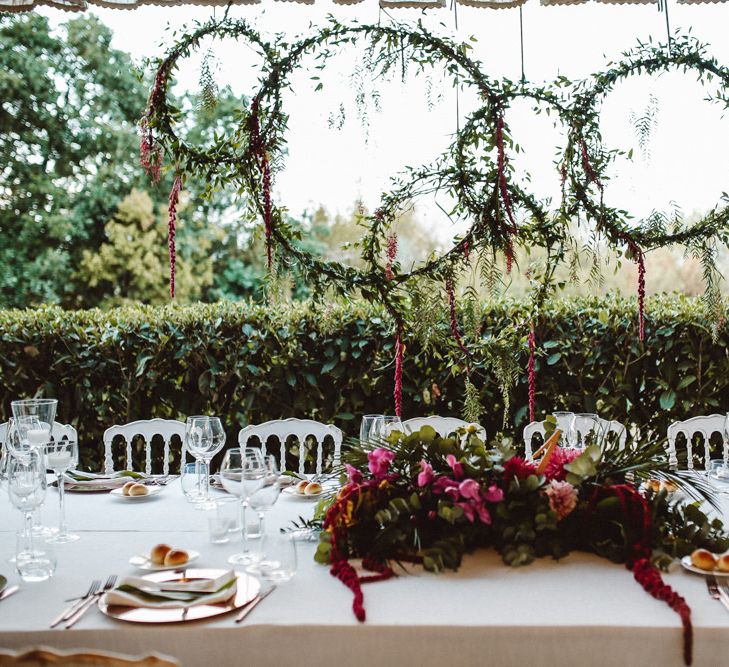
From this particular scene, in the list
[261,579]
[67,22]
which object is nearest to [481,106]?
[261,579]

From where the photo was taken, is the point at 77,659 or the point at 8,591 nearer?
the point at 77,659

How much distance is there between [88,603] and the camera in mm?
1421

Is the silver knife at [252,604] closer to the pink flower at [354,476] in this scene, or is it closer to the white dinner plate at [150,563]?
the white dinner plate at [150,563]

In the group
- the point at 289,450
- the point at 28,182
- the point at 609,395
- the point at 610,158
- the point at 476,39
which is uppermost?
the point at 28,182

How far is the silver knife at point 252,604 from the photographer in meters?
1.35

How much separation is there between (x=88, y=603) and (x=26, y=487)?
1.05 ft

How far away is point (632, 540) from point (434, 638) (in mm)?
554

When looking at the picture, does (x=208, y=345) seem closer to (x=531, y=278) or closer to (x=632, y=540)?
(x=531, y=278)

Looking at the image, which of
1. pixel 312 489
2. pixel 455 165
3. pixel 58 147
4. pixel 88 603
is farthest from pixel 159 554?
pixel 58 147

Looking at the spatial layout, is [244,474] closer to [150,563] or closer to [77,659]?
[150,563]

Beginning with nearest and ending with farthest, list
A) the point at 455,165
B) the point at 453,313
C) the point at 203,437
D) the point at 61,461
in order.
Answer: the point at 61,461 < the point at 203,437 < the point at 455,165 < the point at 453,313

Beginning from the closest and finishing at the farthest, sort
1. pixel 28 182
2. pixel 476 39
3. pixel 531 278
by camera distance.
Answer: pixel 476 39, pixel 531 278, pixel 28 182

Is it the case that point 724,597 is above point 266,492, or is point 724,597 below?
below

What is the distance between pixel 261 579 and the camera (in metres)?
1.54
